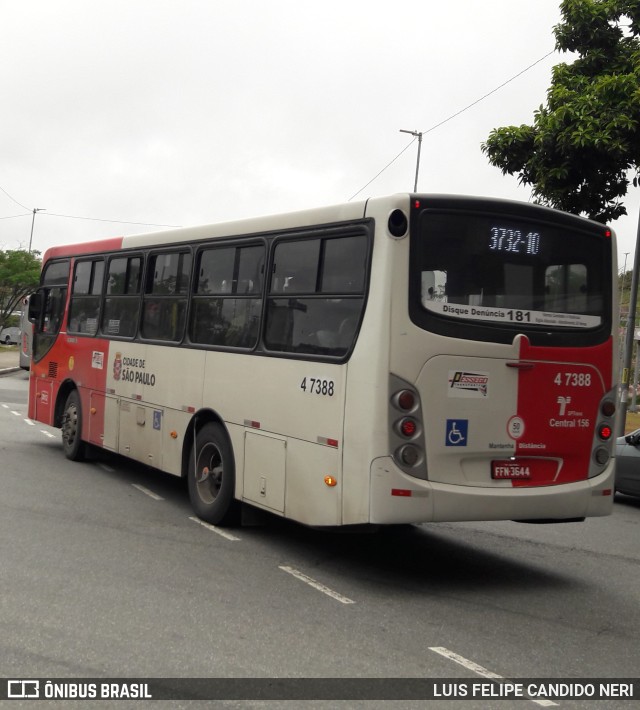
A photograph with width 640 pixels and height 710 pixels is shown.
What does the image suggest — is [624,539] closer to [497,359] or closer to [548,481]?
[548,481]

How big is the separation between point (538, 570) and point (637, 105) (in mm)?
9286

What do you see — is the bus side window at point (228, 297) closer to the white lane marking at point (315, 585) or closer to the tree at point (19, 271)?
the white lane marking at point (315, 585)

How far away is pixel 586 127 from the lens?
15.1m

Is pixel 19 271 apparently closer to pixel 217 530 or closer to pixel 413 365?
pixel 217 530

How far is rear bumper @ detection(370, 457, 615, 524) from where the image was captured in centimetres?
695

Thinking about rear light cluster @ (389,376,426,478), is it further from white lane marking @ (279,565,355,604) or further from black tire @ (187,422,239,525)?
black tire @ (187,422,239,525)

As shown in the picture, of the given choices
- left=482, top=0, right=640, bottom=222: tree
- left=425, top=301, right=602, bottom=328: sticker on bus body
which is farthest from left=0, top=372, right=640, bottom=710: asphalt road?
left=482, top=0, right=640, bottom=222: tree

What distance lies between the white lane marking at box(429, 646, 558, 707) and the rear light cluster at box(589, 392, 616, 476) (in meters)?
2.72

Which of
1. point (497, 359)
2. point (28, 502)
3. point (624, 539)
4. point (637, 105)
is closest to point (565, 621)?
point (497, 359)

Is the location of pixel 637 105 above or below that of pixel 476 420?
above

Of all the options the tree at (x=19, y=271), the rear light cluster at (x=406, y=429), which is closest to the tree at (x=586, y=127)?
the rear light cluster at (x=406, y=429)

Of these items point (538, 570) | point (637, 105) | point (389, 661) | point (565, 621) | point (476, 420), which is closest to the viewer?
point (389, 661)

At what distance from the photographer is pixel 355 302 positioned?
740 cm

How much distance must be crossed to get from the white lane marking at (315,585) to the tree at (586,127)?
985cm
